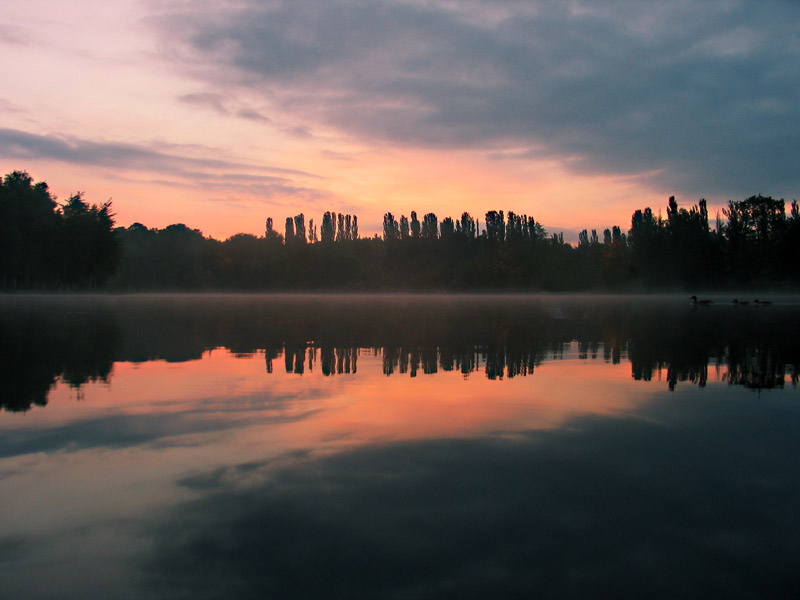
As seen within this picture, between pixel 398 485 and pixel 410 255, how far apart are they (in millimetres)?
174738

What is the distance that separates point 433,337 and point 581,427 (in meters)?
13.1

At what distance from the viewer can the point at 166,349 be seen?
16.7m

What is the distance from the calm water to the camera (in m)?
3.79

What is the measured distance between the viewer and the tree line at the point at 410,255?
9119cm

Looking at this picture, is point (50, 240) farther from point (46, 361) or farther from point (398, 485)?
point (398, 485)

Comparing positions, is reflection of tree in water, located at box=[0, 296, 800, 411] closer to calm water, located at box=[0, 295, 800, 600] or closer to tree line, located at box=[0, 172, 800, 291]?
calm water, located at box=[0, 295, 800, 600]

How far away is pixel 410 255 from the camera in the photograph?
179 metres

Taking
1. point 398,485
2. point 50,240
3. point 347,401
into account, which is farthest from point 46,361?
point 50,240

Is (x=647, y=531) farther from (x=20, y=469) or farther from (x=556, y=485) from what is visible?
(x=20, y=469)

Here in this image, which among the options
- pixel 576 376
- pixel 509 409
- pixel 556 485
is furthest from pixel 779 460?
pixel 576 376

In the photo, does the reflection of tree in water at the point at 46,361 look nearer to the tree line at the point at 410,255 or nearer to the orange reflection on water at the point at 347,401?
the orange reflection on water at the point at 347,401

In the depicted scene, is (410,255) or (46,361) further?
(410,255)

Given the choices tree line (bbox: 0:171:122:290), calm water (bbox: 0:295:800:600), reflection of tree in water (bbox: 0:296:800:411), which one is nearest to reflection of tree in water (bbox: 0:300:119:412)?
reflection of tree in water (bbox: 0:296:800:411)

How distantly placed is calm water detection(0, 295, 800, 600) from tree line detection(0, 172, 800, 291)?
296 feet
